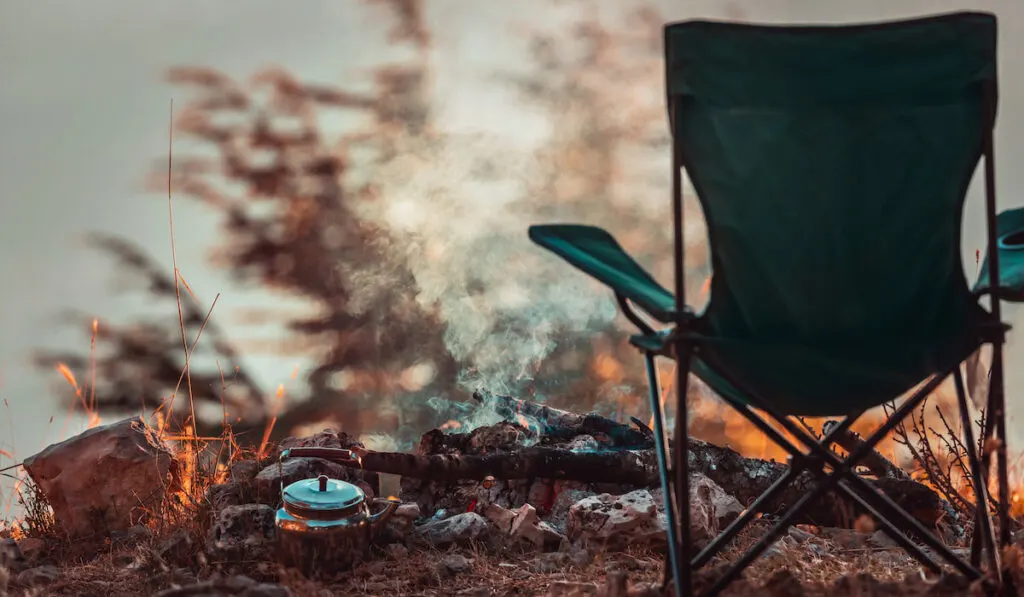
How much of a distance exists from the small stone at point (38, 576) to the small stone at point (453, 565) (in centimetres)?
125

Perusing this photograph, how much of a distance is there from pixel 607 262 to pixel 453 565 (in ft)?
3.90

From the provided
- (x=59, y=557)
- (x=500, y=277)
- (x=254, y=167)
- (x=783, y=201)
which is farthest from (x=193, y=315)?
(x=783, y=201)

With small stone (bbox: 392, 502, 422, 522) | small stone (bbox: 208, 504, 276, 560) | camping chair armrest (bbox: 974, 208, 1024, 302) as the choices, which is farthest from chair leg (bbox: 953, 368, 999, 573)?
small stone (bbox: 208, 504, 276, 560)

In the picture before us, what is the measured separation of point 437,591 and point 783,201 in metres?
1.48

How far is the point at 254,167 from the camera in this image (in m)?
6.33

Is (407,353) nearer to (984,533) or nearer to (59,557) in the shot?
(59,557)

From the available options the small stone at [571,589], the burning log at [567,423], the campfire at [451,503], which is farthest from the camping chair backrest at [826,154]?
the burning log at [567,423]

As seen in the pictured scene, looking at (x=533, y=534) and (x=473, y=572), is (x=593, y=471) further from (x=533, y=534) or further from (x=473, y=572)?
(x=473, y=572)

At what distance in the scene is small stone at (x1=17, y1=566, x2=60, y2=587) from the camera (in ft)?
9.75

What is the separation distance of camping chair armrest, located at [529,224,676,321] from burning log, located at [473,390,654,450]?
1723 mm

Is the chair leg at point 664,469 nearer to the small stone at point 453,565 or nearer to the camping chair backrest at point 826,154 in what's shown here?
the camping chair backrest at point 826,154

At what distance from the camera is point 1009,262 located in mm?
2232

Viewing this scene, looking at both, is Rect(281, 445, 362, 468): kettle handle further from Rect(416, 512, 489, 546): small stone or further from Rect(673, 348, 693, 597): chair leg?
Rect(673, 348, 693, 597): chair leg

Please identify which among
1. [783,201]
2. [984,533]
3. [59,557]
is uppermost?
[783,201]
